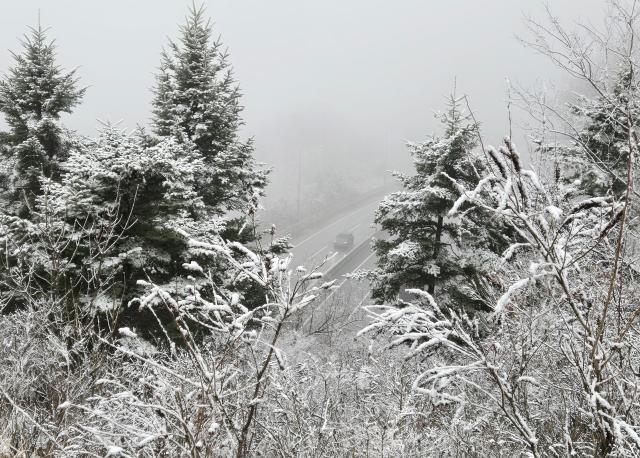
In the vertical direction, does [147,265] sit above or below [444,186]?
above

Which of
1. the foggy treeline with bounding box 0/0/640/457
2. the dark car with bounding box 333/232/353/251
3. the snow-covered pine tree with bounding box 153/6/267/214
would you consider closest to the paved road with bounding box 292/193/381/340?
the dark car with bounding box 333/232/353/251

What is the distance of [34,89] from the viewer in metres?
13.2

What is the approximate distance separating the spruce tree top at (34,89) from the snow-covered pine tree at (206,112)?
2869 mm

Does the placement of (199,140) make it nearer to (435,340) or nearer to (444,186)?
(444,186)

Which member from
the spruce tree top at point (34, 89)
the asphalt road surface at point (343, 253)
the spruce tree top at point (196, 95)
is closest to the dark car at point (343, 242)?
the asphalt road surface at point (343, 253)

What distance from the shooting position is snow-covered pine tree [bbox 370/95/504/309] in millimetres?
12273

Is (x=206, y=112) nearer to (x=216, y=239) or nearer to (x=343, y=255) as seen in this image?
(x=216, y=239)

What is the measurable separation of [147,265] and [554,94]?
30.8 ft

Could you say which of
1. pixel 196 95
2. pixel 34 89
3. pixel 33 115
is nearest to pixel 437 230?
pixel 196 95

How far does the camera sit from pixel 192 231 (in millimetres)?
10430

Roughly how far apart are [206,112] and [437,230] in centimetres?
865

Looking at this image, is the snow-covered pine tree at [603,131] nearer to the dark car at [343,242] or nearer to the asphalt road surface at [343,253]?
the asphalt road surface at [343,253]

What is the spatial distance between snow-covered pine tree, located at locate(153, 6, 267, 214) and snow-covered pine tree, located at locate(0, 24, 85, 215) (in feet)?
9.60

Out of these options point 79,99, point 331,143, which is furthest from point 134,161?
point 331,143
